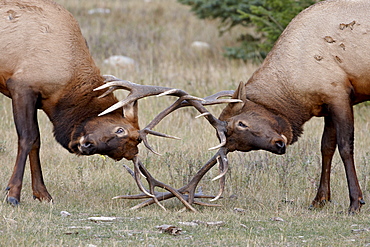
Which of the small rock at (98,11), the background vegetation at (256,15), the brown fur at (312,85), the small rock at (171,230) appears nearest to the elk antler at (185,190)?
the brown fur at (312,85)

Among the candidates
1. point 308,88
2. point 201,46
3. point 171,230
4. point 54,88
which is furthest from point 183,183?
point 201,46

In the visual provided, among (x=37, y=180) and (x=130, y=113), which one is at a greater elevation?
(x=130, y=113)

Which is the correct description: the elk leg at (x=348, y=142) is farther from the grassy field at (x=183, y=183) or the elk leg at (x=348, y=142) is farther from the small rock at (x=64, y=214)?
the small rock at (x=64, y=214)

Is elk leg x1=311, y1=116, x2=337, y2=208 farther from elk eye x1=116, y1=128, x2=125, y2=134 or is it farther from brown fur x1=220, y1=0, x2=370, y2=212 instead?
elk eye x1=116, y1=128, x2=125, y2=134

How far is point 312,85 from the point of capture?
808 cm

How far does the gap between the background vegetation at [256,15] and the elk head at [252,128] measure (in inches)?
235

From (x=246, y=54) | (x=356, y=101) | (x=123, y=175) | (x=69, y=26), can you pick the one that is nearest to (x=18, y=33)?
(x=69, y=26)

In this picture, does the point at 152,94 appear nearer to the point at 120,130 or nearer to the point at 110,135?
the point at 120,130

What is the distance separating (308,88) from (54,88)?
3.08 meters

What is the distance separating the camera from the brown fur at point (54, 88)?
305 inches

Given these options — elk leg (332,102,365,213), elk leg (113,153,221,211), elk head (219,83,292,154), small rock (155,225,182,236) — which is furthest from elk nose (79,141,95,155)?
elk leg (332,102,365,213)

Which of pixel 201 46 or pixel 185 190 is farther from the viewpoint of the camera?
pixel 201 46

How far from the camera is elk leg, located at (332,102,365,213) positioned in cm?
802

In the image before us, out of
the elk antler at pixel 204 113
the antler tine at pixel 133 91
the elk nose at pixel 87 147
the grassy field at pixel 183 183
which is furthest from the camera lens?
the elk antler at pixel 204 113
